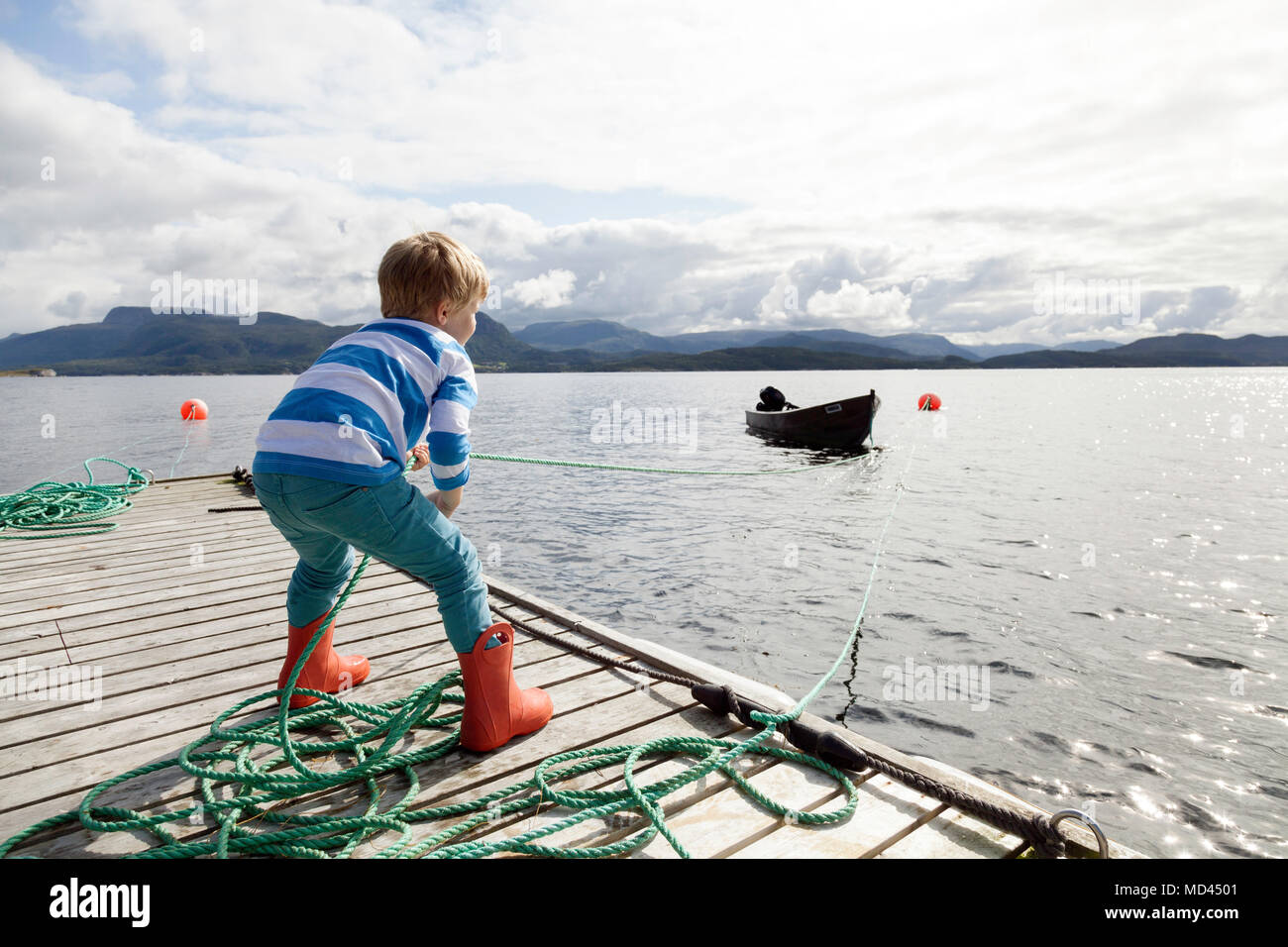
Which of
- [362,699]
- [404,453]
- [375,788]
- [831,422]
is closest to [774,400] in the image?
[831,422]

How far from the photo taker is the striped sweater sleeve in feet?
9.34

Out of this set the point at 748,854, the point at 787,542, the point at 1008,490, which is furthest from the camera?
the point at 1008,490

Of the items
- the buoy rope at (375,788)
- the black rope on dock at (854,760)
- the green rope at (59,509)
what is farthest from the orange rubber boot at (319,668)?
the green rope at (59,509)

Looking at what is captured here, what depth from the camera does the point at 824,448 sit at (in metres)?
29.0

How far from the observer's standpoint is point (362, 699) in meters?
3.74

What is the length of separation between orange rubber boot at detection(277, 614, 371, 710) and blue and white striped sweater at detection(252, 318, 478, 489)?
42.4 inches

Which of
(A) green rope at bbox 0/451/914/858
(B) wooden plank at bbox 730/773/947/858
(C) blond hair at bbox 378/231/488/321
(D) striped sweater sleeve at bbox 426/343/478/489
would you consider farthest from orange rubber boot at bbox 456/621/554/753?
(C) blond hair at bbox 378/231/488/321

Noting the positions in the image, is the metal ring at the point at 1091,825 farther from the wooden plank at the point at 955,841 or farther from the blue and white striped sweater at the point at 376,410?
the blue and white striped sweater at the point at 376,410

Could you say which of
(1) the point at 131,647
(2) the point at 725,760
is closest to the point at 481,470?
(1) the point at 131,647

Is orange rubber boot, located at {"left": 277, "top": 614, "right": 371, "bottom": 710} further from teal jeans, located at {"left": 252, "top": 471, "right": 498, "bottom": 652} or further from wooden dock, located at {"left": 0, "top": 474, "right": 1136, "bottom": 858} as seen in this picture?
teal jeans, located at {"left": 252, "top": 471, "right": 498, "bottom": 652}

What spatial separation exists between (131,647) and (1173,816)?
25.3 ft

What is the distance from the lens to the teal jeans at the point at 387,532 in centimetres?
277

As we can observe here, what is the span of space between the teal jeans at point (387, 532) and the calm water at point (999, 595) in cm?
503

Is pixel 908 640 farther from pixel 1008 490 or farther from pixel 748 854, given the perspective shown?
pixel 1008 490
